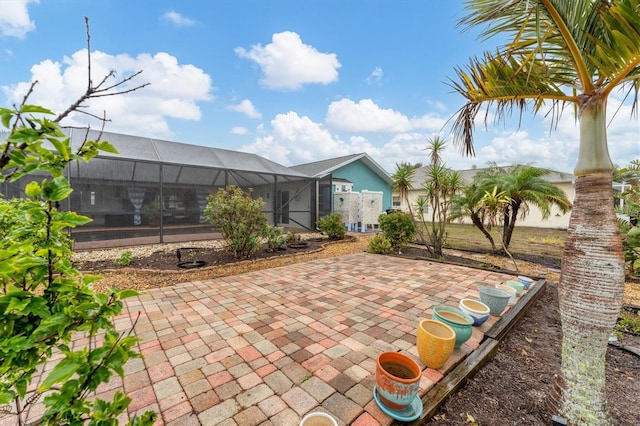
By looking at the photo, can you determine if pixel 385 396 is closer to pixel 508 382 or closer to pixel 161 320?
pixel 508 382

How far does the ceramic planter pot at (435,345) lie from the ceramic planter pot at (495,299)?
129 cm

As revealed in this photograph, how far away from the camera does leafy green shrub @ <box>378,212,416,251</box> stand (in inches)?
285

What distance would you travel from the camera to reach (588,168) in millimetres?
1603

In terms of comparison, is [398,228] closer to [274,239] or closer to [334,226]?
[334,226]

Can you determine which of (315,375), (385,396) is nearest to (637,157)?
(385,396)

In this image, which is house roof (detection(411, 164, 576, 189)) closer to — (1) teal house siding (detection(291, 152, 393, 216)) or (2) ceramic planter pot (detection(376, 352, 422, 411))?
(1) teal house siding (detection(291, 152, 393, 216))

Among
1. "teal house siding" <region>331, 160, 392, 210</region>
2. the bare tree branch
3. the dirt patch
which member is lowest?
the dirt patch

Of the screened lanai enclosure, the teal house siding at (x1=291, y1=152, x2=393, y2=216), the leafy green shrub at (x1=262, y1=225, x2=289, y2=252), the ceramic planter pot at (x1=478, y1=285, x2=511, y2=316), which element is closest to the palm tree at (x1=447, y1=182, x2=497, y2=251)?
the ceramic planter pot at (x1=478, y1=285, x2=511, y2=316)

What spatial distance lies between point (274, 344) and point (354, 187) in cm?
1278

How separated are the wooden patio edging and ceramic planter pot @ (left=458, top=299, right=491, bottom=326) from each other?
13 centimetres

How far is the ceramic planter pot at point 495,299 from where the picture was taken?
3.14m

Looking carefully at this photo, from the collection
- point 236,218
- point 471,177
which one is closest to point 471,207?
point 236,218

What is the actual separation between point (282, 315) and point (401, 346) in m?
1.40

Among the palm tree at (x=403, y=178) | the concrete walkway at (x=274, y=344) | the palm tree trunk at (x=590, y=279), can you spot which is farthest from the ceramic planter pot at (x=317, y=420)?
the palm tree at (x=403, y=178)
